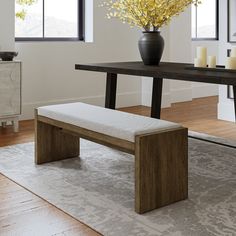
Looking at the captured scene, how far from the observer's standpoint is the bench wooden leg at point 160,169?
2.26m

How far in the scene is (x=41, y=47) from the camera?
499 centimetres

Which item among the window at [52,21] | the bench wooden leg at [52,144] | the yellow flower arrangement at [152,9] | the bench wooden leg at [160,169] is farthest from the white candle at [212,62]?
the window at [52,21]

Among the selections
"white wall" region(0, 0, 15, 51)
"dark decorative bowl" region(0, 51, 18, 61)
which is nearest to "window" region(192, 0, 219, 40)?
"white wall" region(0, 0, 15, 51)

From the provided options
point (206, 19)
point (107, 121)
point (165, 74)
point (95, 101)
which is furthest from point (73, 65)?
point (107, 121)

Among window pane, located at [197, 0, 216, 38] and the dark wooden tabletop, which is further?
window pane, located at [197, 0, 216, 38]

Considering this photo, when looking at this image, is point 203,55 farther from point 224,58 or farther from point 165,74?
point 224,58

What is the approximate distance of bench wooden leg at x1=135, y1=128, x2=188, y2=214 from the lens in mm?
2258

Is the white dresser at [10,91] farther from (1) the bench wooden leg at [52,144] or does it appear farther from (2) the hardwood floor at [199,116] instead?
(2) the hardwood floor at [199,116]

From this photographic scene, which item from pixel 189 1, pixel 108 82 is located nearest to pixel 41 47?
pixel 108 82

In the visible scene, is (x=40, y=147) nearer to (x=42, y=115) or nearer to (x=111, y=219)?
(x=42, y=115)

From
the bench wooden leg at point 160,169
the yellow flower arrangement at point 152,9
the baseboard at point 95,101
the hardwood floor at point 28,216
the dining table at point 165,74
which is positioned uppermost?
the yellow flower arrangement at point 152,9

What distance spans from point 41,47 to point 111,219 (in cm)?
320

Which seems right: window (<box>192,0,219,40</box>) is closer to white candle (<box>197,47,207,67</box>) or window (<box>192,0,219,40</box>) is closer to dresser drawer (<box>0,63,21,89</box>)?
dresser drawer (<box>0,63,21,89</box>)

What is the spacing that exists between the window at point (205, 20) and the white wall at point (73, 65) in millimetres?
1410
